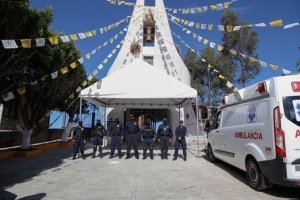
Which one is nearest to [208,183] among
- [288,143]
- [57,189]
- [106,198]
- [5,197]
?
[288,143]

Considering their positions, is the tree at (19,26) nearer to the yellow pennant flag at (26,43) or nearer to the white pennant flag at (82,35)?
the yellow pennant flag at (26,43)

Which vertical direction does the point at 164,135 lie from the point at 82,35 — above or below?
below

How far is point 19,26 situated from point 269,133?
24.4 ft

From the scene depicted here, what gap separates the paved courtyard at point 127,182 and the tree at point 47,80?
3.11 metres

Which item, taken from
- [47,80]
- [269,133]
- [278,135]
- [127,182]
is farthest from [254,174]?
[47,80]

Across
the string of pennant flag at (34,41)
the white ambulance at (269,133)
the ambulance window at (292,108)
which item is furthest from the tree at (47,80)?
the ambulance window at (292,108)

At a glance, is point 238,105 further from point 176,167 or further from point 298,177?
point 176,167

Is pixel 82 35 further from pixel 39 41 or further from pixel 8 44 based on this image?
pixel 8 44

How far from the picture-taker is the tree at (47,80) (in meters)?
8.27

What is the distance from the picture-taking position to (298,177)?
3.88m

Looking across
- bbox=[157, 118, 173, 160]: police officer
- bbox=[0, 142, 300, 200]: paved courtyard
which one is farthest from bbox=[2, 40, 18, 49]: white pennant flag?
bbox=[157, 118, 173, 160]: police officer

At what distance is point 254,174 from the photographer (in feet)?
15.8

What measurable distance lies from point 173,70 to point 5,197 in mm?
13527

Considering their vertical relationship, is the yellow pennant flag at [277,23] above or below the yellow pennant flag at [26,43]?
above
